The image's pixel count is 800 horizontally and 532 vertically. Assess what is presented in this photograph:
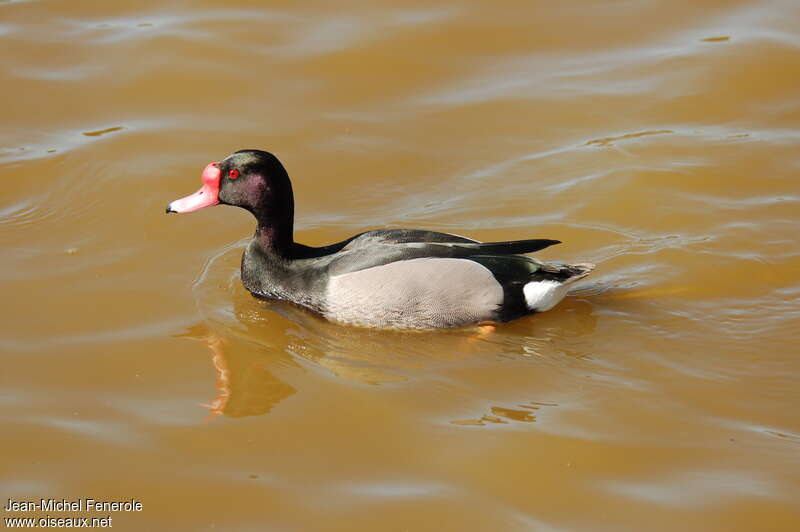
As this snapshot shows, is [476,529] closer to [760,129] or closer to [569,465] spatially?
[569,465]

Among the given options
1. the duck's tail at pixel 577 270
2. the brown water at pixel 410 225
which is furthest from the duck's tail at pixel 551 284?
the brown water at pixel 410 225

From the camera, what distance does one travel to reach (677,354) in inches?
226

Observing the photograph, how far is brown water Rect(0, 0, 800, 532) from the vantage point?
464cm

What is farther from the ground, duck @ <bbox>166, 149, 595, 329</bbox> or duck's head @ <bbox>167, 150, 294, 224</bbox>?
duck's head @ <bbox>167, 150, 294, 224</bbox>

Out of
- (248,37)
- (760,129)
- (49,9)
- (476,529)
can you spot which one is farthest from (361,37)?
(476,529)

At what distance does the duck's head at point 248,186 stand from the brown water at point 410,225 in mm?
577

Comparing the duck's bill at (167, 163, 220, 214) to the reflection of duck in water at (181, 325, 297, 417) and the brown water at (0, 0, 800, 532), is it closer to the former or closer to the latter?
the brown water at (0, 0, 800, 532)

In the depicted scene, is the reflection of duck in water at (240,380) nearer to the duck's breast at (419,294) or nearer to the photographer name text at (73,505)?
the duck's breast at (419,294)

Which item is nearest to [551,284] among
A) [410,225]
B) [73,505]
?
[410,225]

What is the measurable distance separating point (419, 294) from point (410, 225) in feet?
4.58

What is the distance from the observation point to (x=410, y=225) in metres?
7.38

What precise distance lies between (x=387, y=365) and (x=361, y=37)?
5.05m

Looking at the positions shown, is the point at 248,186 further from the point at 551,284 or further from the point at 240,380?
the point at 551,284

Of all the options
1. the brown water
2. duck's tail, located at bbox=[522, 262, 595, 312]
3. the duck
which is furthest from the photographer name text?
duck's tail, located at bbox=[522, 262, 595, 312]
